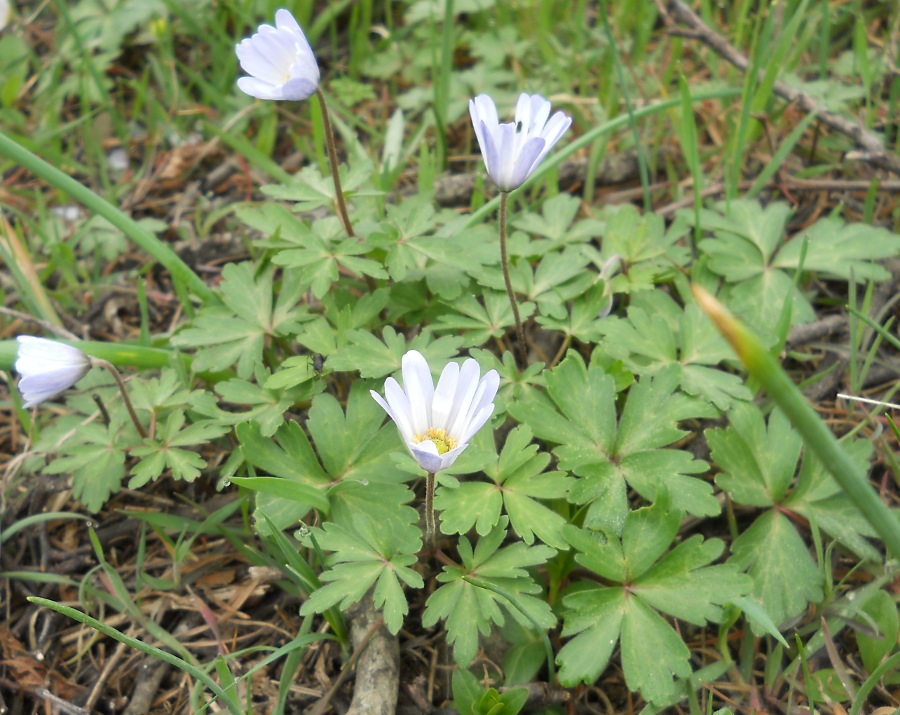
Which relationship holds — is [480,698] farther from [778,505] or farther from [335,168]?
[335,168]

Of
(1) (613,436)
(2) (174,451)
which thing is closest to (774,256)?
(1) (613,436)

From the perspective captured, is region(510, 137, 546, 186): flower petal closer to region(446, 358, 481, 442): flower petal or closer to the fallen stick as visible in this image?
region(446, 358, 481, 442): flower petal

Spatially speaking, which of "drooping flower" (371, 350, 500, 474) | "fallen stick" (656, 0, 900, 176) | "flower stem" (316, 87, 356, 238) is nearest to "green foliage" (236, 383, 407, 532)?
"drooping flower" (371, 350, 500, 474)

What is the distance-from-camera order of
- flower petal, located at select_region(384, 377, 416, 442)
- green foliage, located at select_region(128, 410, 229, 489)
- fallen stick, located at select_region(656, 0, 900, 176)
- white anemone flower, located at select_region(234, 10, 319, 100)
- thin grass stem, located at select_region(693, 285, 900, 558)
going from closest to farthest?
thin grass stem, located at select_region(693, 285, 900, 558)
flower petal, located at select_region(384, 377, 416, 442)
white anemone flower, located at select_region(234, 10, 319, 100)
green foliage, located at select_region(128, 410, 229, 489)
fallen stick, located at select_region(656, 0, 900, 176)

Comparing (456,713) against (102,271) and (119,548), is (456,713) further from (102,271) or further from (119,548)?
(102,271)

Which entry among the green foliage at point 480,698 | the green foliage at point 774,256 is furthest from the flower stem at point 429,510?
the green foliage at point 774,256
